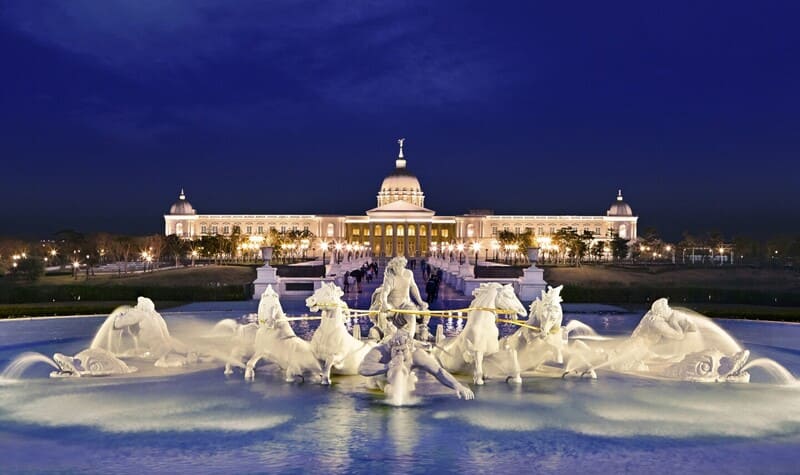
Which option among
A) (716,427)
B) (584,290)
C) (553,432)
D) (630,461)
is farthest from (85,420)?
(584,290)

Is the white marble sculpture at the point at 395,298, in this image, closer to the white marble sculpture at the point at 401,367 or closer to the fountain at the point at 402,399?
the fountain at the point at 402,399

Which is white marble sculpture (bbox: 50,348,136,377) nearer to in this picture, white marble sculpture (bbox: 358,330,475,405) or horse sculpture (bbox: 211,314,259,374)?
horse sculpture (bbox: 211,314,259,374)

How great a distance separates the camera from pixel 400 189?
16875cm

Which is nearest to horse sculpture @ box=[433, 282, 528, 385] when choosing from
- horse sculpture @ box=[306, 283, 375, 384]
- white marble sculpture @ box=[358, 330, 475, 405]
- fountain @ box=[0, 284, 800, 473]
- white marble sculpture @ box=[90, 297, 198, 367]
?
fountain @ box=[0, 284, 800, 473]

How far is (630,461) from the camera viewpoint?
10273mm

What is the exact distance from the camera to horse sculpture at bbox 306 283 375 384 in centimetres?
1475

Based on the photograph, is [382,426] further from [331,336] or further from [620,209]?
[620,209]

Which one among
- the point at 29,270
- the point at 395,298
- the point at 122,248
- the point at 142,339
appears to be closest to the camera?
the point at 395,298

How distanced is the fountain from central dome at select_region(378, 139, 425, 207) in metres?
149

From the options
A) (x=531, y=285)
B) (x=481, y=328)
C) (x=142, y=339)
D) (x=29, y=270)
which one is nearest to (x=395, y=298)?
(x=481, y=328)

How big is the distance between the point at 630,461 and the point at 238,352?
28.8ft

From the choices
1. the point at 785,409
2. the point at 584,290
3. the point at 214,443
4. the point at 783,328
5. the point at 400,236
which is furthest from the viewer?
the point at 400,236

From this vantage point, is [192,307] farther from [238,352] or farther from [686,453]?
[686,453]

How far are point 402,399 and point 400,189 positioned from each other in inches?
6140
